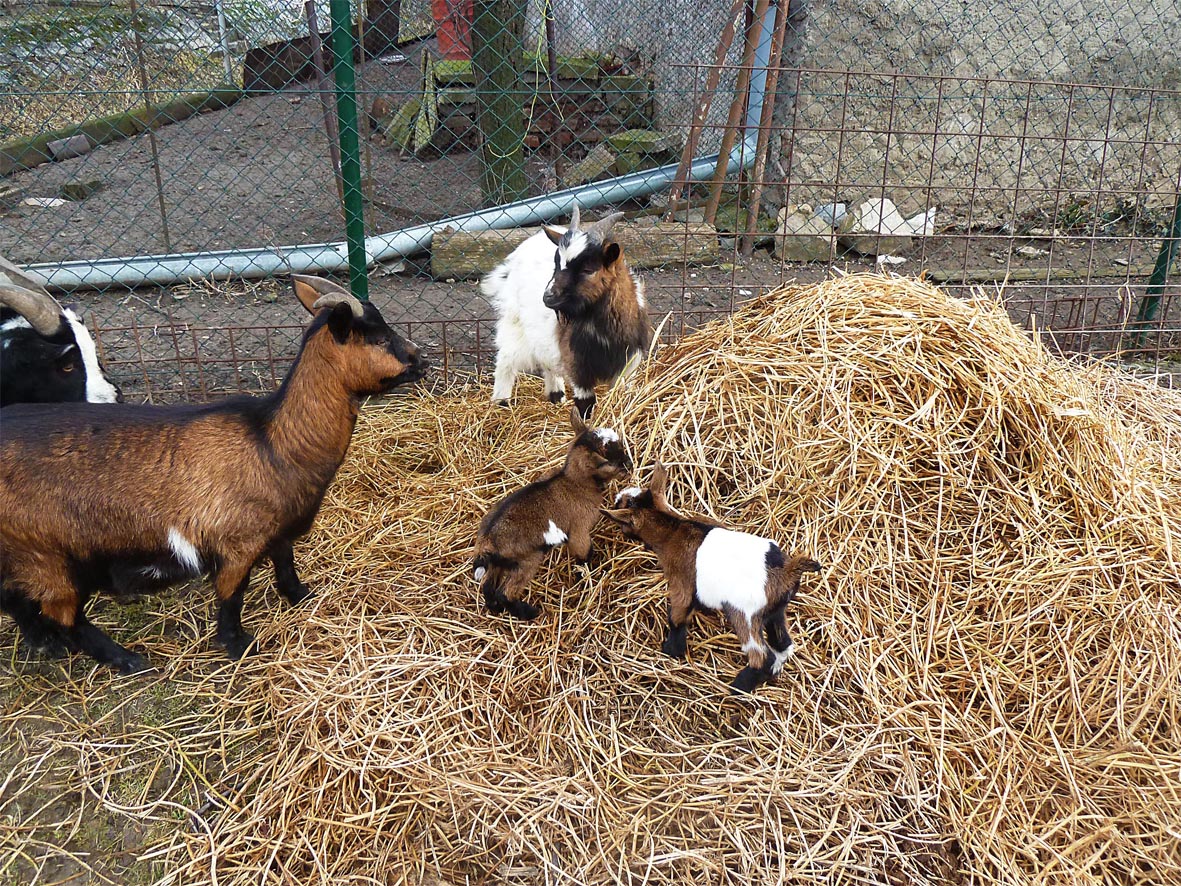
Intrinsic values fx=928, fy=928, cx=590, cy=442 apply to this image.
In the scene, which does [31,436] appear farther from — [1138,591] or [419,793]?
[1138,591]

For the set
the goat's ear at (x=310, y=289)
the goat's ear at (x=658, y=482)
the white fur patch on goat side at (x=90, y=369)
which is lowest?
the goat's ear at (x=658, y=482)

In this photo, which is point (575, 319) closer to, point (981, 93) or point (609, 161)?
point (609, 161)

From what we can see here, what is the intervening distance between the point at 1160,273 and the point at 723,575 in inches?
176

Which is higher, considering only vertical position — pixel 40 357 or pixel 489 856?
pixel 40 357

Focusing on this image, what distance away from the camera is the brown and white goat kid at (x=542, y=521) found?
3.10 metres

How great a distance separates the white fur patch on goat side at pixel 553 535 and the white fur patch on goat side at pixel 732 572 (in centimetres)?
51

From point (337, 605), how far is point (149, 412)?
Answer: 0.92 metres

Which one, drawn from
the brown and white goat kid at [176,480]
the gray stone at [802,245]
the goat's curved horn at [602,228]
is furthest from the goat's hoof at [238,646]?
the gray stone at [802,245]

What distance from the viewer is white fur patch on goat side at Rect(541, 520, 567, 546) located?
312 cm

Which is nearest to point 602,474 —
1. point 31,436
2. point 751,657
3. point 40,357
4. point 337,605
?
point 751,657

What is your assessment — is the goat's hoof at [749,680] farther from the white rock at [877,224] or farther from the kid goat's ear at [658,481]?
the white rock at [877,224]

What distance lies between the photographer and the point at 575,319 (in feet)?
14.6

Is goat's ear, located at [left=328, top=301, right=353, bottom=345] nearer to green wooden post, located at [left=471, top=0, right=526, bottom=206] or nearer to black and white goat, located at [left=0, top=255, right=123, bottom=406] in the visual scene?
black and white goat, located at [left=0, top=255, right=123, bottom=406]

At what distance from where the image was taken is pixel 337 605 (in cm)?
335
